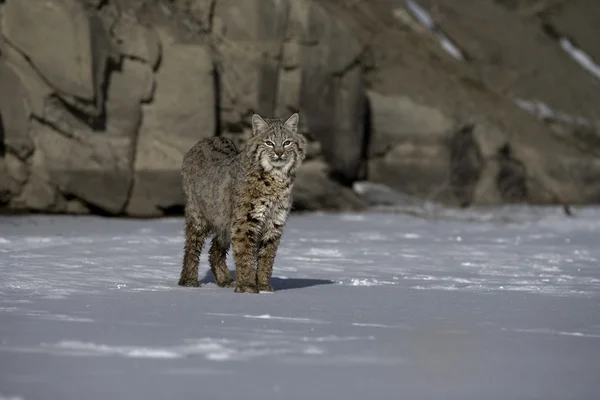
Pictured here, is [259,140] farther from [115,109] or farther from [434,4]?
[434,4]

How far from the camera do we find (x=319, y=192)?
21.0 m

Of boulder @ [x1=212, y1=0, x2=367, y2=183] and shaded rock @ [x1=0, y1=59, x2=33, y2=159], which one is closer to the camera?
shaded rock @ [x1=0, y1=59, x2=33, y2=159]

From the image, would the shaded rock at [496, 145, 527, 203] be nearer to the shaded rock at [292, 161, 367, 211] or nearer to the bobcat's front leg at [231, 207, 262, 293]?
the shaded rock at [292, 161, 367, 211]

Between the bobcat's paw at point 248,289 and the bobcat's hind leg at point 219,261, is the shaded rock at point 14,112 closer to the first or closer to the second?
the bobcat's hind leg at point 219,261

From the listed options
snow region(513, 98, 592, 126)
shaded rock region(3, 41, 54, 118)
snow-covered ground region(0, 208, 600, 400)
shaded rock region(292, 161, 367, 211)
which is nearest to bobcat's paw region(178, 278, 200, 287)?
snow-covered ground region(0, 208, 600, 400)

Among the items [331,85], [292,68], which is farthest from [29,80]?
[331,85]

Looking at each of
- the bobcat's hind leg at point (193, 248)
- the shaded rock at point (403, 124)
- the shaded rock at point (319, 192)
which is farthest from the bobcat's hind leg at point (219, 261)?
the shaded rock at point (403, 124)

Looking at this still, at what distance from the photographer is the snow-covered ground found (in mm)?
5559

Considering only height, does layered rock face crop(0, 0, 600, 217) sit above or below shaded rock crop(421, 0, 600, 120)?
below

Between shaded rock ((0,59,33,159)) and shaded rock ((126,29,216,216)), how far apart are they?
6.56ft

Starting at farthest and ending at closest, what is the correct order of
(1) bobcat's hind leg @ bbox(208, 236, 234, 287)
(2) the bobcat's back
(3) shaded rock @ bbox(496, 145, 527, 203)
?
1. (3) shaded rock @ bbox(496, 145, 527, 203)
2. (1) bobcat's hind leg @ bbox(208, 236, 234, 287)
3. (2) the bobcat's back

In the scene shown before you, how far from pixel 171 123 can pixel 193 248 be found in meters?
9.53

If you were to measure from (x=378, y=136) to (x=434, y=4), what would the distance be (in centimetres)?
650

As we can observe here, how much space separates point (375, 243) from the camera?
607 inches
